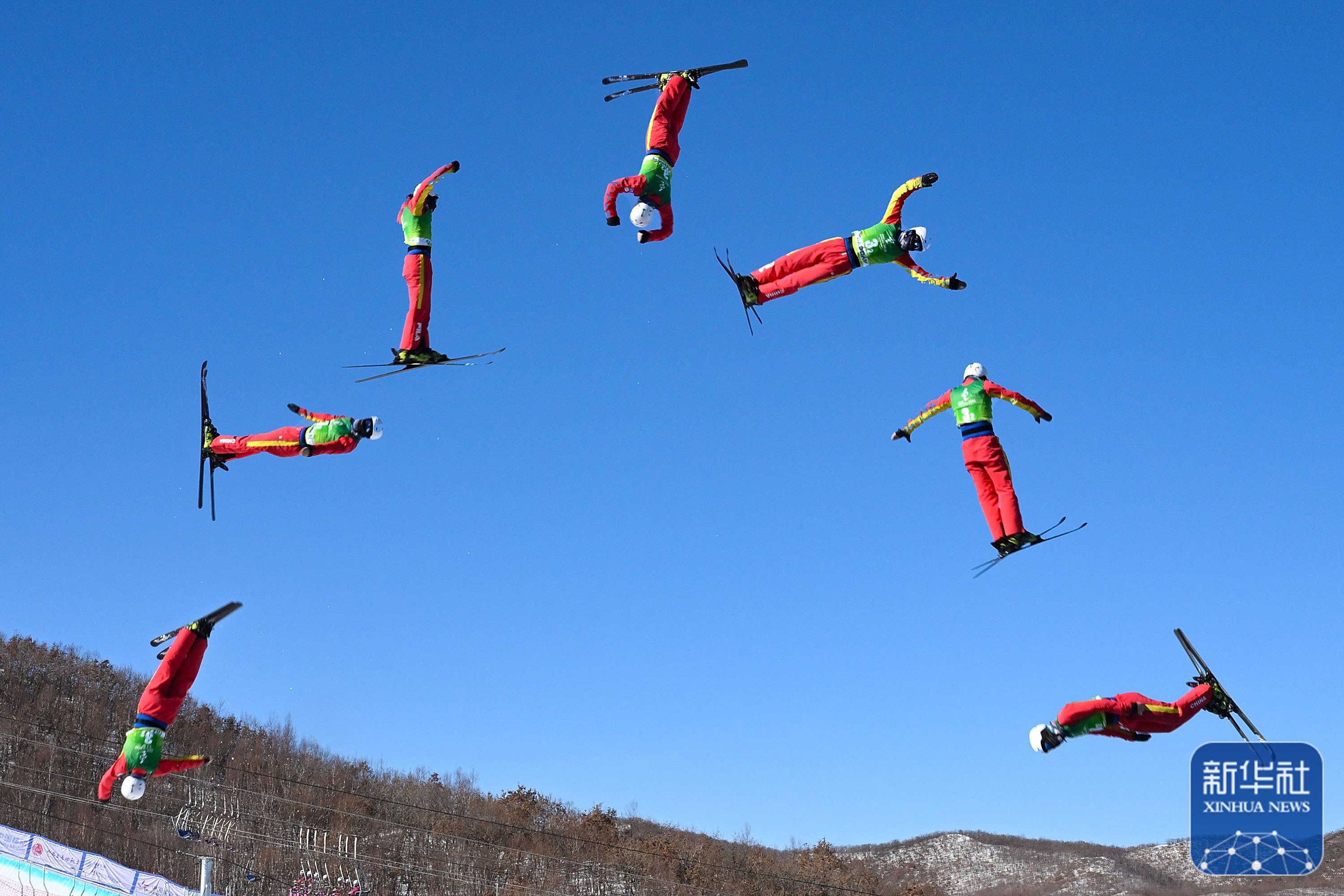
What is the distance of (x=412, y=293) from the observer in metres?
17.2

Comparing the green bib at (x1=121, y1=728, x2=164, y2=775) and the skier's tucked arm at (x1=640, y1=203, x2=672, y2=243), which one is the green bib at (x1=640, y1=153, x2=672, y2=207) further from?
the green bib at (x1=121, y1=728, x2=164, y2=775)

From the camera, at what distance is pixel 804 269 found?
16125mm

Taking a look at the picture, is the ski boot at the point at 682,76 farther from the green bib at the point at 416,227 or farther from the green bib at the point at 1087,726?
the green bib at the point at 1087,726

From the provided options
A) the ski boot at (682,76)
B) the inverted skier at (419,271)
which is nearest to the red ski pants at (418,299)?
the inverted skier at (419,271)

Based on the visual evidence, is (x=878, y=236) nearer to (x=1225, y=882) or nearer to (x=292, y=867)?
(x=292, y=867)

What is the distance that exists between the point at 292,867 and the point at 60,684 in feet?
39.3

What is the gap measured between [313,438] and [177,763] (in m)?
4.41

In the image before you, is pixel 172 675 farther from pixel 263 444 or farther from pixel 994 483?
pixel 994 483

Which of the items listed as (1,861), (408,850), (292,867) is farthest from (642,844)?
(1,861)

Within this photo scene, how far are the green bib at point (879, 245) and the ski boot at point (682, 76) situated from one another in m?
3.12

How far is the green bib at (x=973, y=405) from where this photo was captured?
1602cm

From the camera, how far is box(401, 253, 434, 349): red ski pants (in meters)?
17.2

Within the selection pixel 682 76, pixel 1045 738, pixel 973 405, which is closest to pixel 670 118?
pixel 682 76

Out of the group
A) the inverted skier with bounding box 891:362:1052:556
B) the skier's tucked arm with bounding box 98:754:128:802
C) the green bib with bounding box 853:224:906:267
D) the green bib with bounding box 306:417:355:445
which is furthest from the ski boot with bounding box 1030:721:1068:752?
the skier's tucked arm with bounding box 98:754:128:802
